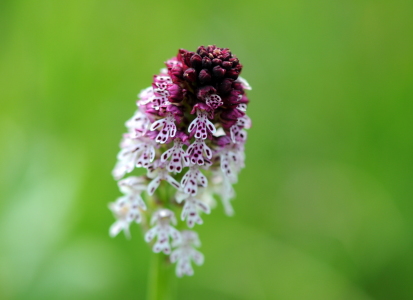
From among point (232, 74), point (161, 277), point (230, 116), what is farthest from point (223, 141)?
point (161, 277)

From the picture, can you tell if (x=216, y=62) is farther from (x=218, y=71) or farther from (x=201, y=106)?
(x=201, y=106)

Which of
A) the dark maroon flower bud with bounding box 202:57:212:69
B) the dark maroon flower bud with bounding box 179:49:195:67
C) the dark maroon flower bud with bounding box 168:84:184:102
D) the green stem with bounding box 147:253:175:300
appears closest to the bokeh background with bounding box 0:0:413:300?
the green stem with bounding box 147:253:175:300

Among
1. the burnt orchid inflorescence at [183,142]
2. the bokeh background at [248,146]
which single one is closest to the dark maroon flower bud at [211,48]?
the burnt orchid inflorescence at [183,142]

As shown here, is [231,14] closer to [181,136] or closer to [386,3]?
[386,3]

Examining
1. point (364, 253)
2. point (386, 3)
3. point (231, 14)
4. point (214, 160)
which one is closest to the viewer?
point (214, 160)

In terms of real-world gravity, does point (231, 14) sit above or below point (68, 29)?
above

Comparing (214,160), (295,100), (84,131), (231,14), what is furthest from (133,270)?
(231,14)

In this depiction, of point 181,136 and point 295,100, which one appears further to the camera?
point 295,100
